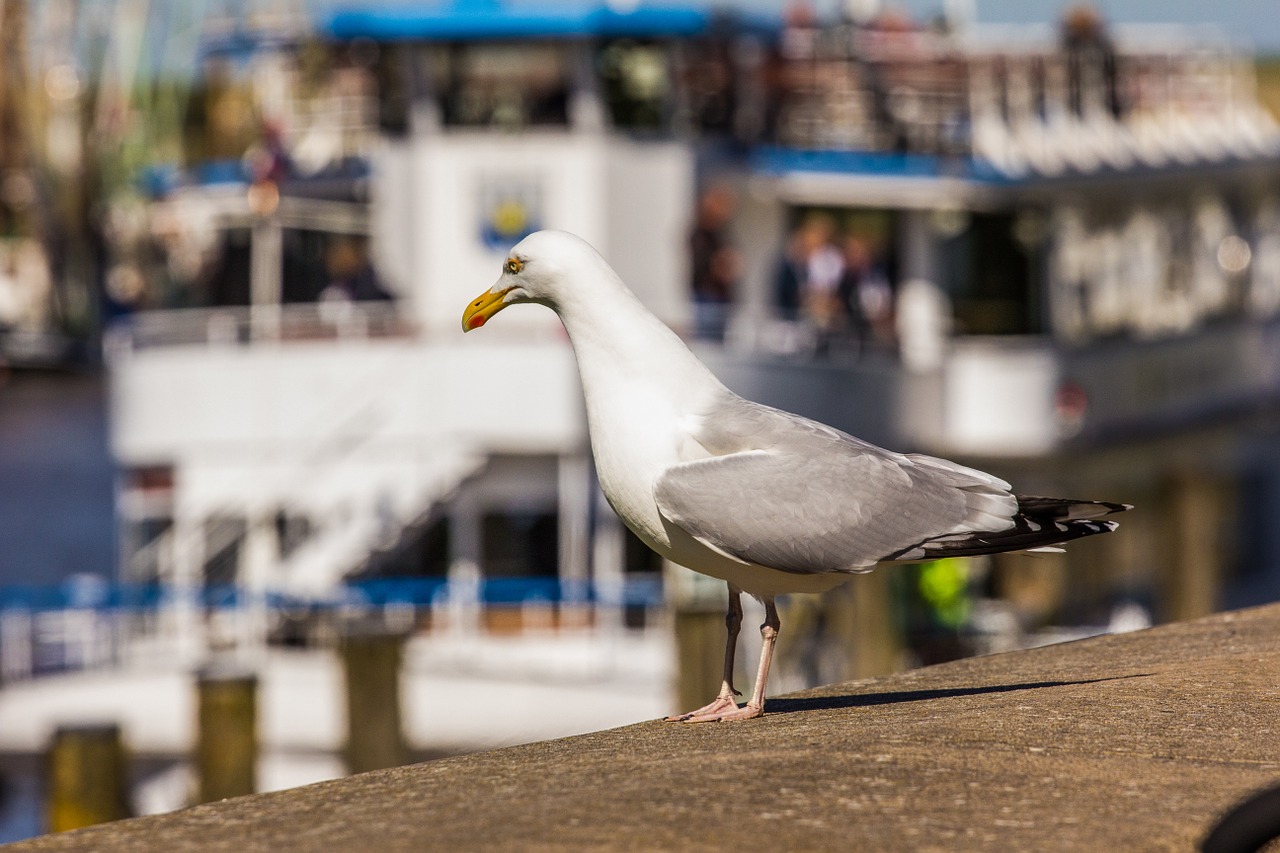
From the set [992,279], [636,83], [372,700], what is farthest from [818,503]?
[992,279]

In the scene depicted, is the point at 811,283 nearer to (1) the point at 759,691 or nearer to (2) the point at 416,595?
(2) the point at 416,595

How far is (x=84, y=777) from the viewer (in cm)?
1202

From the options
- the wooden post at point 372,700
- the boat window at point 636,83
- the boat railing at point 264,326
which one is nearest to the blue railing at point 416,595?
the boat railing at point 264,326

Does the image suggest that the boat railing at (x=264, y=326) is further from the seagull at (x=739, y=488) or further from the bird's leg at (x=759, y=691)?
the bird's leg at (x=759, y=691)

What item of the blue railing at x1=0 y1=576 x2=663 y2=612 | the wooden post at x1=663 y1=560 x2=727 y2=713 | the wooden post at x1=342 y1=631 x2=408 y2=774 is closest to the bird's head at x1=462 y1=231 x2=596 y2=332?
the wooden post at x1=663 y1=560 x2=727 y2=713

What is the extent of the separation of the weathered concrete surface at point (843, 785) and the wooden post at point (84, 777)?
6217 mm

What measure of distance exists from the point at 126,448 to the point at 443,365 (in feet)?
9.26

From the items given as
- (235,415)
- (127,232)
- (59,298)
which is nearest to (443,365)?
(235,415)

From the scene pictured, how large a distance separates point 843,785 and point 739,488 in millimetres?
1381

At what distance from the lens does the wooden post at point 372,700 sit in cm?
1356

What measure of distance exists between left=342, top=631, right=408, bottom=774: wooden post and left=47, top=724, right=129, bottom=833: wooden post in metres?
1.68

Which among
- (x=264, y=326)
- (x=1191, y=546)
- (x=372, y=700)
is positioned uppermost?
(x=264, y=326)

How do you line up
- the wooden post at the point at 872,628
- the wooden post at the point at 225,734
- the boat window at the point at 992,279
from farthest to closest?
the boat window at the point at 992,279 < the wooden post at the point at 872,628 < the wooden post at the point at 225,734

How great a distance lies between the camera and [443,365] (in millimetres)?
18625
